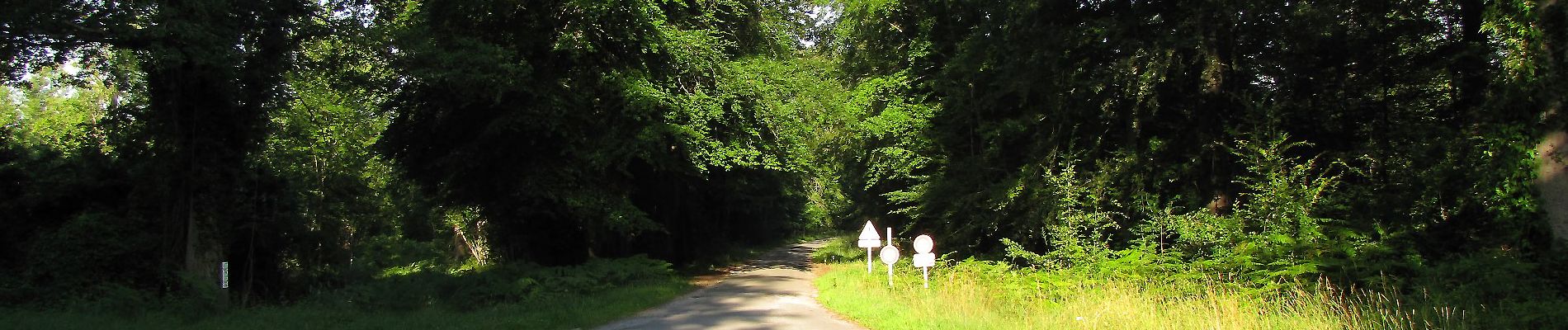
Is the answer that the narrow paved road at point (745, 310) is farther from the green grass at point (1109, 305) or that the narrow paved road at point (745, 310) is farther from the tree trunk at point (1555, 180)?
the tree trunk at point (1555, 180)

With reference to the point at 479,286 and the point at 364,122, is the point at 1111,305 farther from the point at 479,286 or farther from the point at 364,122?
the point at 364,122

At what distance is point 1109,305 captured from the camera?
11078mm

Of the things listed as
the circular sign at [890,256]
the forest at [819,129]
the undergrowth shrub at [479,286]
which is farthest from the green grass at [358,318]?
the circular sign at [890,256]

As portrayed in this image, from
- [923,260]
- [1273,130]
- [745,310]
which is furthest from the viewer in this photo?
[1273,130]

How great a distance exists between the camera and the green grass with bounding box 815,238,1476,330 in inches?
393

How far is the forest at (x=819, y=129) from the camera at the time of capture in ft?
43.4

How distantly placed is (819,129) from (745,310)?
42.4 ft

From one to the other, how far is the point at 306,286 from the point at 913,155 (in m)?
15.8

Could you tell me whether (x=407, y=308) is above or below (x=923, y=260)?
below

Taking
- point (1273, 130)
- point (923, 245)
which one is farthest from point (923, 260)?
point (1273, 130)

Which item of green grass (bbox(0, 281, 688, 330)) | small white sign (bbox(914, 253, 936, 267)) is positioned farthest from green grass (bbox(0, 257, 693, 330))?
small white sign (bbox(914, 253, 936, 267))

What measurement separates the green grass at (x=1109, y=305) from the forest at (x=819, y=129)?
91 centimetres

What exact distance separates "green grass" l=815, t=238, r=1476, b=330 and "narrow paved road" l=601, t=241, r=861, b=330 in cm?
50

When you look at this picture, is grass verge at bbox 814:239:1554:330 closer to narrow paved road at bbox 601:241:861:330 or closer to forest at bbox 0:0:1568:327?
narrow paved road at bbox 601:241:861:330
